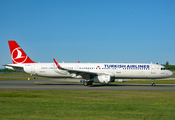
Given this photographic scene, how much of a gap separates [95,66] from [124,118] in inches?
1006

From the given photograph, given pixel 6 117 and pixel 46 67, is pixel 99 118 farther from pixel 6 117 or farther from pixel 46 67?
pixel 46 67

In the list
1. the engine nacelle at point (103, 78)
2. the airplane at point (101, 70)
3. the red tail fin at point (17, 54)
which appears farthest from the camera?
the red tail fin at point (17, 54)

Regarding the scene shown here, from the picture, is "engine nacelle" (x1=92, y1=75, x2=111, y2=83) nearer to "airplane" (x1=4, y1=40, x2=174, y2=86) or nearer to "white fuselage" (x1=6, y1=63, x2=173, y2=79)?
"airplane" (x1=4, y1=40, x2=174, y2=86)

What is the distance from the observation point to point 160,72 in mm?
35000

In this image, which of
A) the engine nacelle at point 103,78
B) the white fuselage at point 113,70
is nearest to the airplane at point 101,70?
the white fuselage at point 113,70

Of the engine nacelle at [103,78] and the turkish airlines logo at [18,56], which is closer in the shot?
the engine nacelle at [103,78]

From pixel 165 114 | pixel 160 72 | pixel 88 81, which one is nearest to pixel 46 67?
pixel 88 81

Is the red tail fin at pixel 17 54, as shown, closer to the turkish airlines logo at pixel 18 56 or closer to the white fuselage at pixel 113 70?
the turkish airlines logo at pixel 18 56

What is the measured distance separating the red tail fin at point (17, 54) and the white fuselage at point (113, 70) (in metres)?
1.50

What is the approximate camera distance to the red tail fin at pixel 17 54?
36.9 metres

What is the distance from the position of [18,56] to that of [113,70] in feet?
57.3

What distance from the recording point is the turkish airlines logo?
36.9 metres

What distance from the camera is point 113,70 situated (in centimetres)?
3488

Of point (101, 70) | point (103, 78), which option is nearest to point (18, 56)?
point (101, 70)
